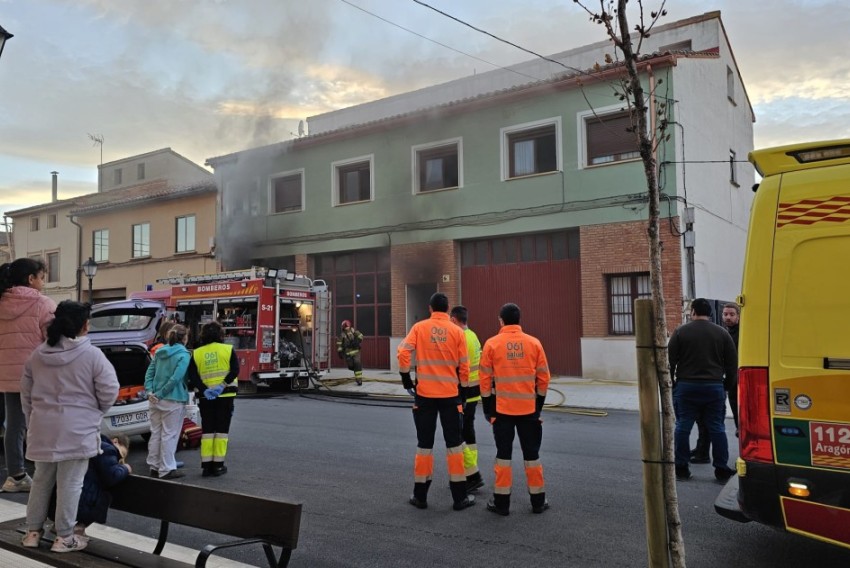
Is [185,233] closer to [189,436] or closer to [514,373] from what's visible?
[189,436]

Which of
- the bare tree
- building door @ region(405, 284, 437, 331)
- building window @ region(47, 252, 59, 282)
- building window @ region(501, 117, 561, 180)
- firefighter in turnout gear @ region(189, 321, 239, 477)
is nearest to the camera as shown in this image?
the bare tree

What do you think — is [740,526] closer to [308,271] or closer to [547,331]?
[547,331]

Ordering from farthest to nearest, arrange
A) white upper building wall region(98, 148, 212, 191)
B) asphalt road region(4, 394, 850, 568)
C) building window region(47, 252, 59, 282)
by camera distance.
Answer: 1. white upper building wall region(98, 148, 212, 191)
2. building window region(47, 252, 59, 282)
3. asphalt road region(4, 394, 850, 568)

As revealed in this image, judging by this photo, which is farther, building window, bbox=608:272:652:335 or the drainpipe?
the drainpipe

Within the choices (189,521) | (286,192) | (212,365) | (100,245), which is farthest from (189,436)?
(100,245)

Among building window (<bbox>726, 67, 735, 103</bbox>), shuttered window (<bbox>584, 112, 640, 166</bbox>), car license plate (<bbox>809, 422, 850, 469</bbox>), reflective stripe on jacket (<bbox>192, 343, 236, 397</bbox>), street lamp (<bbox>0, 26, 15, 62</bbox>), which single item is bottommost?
car license plate (<bbox>809, 422, 850, 469</bbox>)

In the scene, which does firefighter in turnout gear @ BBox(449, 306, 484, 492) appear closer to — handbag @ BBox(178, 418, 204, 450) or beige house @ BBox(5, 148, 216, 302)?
handbag @ BBox(178, 418, 204, 450)

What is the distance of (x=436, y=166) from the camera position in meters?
18.8

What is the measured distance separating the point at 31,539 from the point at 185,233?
22.6 m

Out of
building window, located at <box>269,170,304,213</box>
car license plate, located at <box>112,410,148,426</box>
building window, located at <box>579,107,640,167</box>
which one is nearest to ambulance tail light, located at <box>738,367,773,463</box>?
car license plate, located at <box>112,410,148,426</box>

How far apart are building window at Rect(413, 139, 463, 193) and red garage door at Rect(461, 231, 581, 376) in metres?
2.01

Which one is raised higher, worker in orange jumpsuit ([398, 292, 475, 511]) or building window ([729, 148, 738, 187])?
building window ([729, 148, 738, 187])

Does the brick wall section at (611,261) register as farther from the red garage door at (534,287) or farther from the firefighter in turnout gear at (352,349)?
the firefighter in turnout gear at (352,349)

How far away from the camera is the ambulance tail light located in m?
3.28
